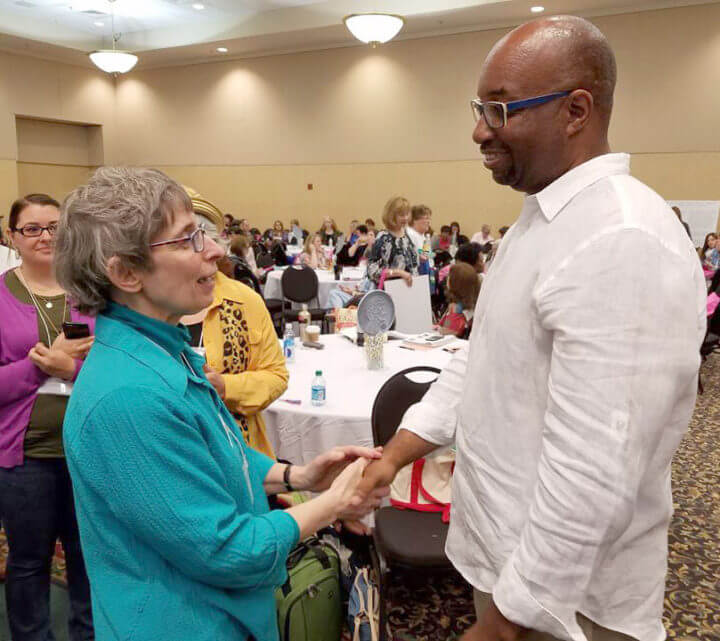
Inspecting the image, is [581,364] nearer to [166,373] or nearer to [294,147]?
[166,373]

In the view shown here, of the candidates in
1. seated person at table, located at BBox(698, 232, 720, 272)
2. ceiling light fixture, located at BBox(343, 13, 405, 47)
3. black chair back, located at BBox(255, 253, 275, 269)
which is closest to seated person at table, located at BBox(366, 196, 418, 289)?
black chair back, located at BBox(255, 253, 275, 269)

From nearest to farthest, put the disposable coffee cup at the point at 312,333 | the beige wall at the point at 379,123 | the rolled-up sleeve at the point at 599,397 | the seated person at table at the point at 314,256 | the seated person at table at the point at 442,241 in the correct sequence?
the rolled-up sleeve at the point at 599,397 < the disposable coffee cup at the point at 312,333 < the seated person at table at the point at 314,256 < the beige wall at the point at 379,123 < the seated person at table at the point at 442,241

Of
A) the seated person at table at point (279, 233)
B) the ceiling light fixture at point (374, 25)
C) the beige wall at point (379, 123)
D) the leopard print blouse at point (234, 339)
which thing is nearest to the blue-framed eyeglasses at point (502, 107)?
the leopard print blouse at point (234, 339)

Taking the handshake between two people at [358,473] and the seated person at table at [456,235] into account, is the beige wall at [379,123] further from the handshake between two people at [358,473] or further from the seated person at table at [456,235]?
the handshake between two people at [358,473]

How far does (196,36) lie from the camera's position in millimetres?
15242

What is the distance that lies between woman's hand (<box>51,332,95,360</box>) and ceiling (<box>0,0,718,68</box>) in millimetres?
11789

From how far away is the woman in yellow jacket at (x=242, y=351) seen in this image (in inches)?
88.0

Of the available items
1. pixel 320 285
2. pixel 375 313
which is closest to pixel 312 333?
pixel 375 313

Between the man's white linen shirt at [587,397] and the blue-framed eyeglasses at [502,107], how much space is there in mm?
137

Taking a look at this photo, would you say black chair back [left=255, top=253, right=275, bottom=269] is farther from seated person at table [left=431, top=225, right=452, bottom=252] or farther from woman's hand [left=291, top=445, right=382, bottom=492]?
woman's hand [left=291, top=445, right=382, bottom=492]

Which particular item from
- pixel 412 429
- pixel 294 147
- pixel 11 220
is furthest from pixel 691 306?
pixel 294 147

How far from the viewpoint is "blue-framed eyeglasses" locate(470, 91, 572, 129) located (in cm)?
107

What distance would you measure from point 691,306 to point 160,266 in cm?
92

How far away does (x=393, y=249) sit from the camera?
223 inches
